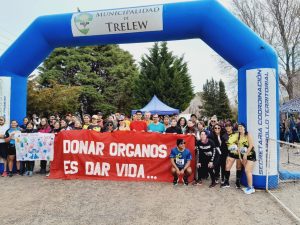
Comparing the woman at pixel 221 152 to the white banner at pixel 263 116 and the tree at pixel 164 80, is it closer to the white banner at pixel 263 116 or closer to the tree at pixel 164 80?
the white banner at pixel 263 116

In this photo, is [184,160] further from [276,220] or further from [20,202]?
[20,202]

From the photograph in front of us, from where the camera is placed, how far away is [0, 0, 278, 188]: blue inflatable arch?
7.63 m

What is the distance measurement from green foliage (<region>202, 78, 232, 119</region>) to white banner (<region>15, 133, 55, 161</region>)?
34459mm

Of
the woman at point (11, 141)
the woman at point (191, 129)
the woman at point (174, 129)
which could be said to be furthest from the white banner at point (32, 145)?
the woman at point (191, 129)

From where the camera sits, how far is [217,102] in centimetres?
4228

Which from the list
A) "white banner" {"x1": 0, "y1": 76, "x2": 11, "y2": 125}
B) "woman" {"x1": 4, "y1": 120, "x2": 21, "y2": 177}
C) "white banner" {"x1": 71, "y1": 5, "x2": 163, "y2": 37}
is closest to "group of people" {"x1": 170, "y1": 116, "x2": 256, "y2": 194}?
"white banner" {"x1": 71, "y1": 5, "x2": 163, "y2": 37}

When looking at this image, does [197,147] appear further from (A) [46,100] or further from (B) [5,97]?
(A) [46,100]

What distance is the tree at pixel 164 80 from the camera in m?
35.3

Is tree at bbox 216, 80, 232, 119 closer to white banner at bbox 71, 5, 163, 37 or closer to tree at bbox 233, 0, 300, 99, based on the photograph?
tree at bbox 233, 0, 300, 99

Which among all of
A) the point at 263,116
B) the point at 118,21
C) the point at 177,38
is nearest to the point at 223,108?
the point at 177,38

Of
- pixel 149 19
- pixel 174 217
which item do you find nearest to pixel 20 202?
pixel 174 217

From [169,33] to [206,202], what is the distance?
4612 millimetres

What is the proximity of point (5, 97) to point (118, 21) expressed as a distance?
429cm

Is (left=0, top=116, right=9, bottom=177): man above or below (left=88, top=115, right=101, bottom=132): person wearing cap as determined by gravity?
below
